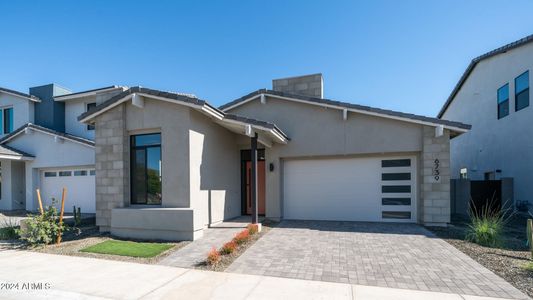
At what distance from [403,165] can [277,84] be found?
20.8 ft

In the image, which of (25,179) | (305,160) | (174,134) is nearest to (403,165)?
(305,160)

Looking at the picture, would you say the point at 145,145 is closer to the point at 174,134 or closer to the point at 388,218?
the point at 174,134

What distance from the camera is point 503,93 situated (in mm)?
12992

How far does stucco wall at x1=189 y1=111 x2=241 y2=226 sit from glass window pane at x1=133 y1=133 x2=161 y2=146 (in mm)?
1302

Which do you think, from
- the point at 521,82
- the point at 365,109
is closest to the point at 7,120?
the point at 365,109

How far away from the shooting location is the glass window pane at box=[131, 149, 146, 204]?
28.4 ft

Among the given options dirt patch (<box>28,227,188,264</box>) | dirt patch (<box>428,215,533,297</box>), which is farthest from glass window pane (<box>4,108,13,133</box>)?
dirt patch (<box>428,215,533,297</box>)

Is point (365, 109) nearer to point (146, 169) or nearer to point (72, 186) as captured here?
point (146, 169)

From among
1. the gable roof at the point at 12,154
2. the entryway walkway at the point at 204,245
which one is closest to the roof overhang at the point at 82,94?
the gable roof at the point at 12,154

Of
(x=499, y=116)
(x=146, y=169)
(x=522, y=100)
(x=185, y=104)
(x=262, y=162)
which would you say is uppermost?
(x=522, y=100)

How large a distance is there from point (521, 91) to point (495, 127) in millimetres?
2483

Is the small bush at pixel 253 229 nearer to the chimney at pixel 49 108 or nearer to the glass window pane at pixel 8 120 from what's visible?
the chimney at pixel 49 108

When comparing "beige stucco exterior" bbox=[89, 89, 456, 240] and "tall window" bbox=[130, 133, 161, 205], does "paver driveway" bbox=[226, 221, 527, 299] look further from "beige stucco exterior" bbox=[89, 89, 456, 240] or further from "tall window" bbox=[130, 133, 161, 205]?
"tall window" bbox=[130, 133, 161, 205]

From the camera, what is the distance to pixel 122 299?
425 centimetres
